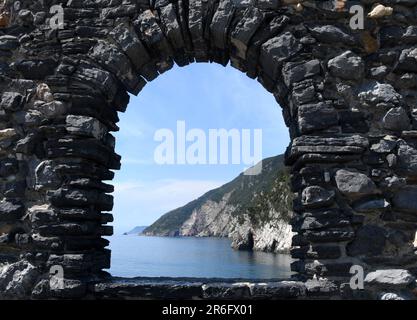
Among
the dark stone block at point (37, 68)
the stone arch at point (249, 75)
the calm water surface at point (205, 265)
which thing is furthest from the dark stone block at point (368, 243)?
the calm water surface at point (205, 265)

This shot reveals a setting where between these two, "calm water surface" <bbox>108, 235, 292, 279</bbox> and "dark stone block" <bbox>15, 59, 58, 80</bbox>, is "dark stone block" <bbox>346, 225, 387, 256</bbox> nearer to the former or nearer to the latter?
"dark stone block" <bbox>15, 59, 58, 80</bbox>

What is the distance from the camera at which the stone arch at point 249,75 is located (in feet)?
14.0

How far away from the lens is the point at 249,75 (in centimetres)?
508

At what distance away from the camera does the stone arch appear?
4.27 m

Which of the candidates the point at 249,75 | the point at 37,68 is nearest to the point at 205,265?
the point at 249,75

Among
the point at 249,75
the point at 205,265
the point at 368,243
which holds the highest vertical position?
the point at 249,75

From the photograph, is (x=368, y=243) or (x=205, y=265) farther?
(x=205, y=265)

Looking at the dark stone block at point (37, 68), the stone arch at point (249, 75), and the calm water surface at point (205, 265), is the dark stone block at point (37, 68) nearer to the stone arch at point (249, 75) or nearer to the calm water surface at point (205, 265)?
the stone arch at point (249, 75)

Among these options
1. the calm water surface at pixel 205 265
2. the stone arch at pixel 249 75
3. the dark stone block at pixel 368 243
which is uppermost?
the stone arch at pixel 249 75

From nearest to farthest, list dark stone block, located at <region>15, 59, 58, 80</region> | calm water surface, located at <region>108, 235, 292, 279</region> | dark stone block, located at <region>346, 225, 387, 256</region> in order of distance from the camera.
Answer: dark stone block, located at <region>346, 225, 387, 256</region>
dark stone block, located at <region>15, 59, 58, 80</region>
calm water surface, located at <region>108, 235, 292, 279</region>

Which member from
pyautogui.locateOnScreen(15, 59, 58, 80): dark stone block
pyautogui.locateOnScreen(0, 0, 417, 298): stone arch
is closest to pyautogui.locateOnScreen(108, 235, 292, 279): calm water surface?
pyautogui.locateOnScreen(0, 0, 417, 298): stone arch

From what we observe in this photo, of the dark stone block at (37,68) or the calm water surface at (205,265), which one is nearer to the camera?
the dark stone block at (37,68)

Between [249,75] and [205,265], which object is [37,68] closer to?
[249,75]

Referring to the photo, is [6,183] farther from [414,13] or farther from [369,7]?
[414,13]
